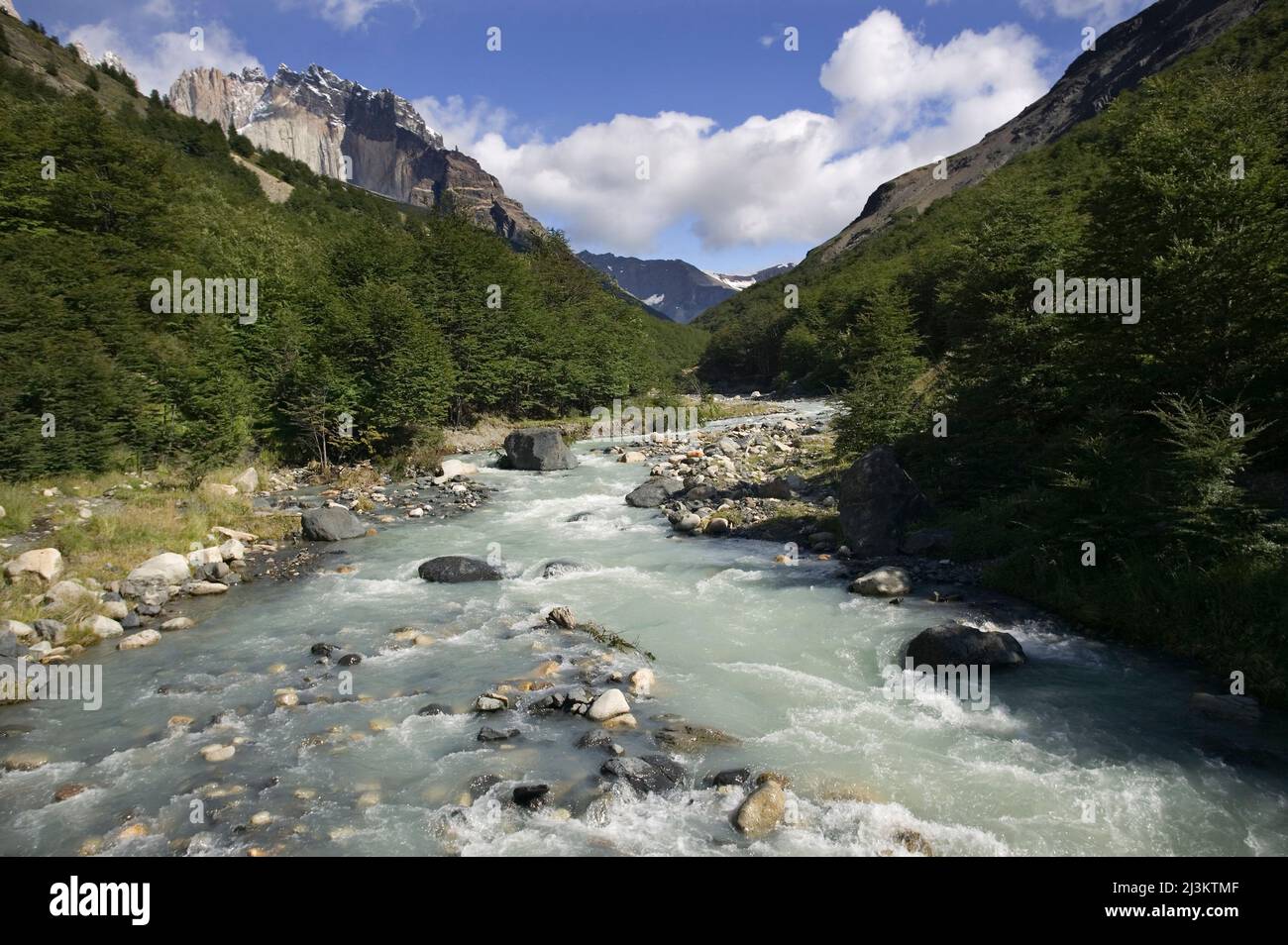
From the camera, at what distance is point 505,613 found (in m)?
14.2

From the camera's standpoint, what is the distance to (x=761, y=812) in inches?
283

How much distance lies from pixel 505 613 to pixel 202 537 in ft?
34.1

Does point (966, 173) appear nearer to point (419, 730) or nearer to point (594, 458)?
point (594, 458)

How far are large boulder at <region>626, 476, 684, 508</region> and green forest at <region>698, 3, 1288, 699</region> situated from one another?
22.8 ft

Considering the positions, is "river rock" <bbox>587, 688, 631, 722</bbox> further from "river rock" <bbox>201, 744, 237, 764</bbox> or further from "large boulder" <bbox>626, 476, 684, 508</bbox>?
"large boulder" <bbox>626, 476, 684, 508</bbox>

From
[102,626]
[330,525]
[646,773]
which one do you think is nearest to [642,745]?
[646,773]

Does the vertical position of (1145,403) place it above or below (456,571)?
above

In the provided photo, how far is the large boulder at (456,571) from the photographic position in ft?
54.0

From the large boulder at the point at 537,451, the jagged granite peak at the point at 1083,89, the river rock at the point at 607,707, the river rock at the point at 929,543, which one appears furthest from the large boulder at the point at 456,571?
the jagged granite peak at the point at 1083,89

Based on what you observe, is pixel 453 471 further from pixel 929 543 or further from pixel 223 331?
pixel 929 543

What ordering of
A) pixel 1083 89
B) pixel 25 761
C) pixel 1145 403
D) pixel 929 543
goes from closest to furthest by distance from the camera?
pixel 25 761
pixel 1145 403
pixel 929 543
pixel 1083 89

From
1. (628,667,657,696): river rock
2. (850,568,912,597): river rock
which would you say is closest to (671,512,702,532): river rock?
(850,568,912,597): river rock

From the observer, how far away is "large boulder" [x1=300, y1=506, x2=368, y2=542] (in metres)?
19.9

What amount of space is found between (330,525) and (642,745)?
15093 millimetres
